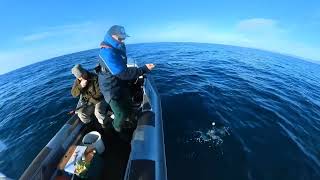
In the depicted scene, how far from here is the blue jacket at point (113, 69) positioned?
15.3ft

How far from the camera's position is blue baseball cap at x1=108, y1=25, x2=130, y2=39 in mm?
4699

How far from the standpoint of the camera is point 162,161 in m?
4.77

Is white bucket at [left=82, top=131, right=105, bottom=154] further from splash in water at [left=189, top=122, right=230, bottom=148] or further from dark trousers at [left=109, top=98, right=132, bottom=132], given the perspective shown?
splash in water at [left=189, top=122, right=230, bottom=148]

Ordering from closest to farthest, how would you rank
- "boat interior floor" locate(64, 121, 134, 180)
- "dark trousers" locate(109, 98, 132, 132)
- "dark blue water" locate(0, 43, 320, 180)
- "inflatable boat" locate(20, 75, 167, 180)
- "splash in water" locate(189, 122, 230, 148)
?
"inflatable boat" locate(20, 75, 167, 180)
"dark trousers" locate(109, 98, 132, 132)
"boat interior floor" locate(64, 121, 134, 180)
"dark blue water" locate(0, 43, 320, 180)
"splash in water" locate(189, 122, 230, 148)

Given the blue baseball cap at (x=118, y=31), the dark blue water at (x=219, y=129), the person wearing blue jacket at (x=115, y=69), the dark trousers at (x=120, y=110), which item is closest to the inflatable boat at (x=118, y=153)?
the dark trousers at (x=120, y=110)

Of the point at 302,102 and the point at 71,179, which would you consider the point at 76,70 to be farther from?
the point at 302,102

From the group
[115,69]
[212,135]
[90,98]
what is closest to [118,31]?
[115,69]

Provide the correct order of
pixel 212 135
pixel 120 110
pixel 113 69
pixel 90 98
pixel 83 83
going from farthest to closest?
pixel 212 135
pixel 90 98
pixel 83 83
pixel 120 110
pixel 113 69

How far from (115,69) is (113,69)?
1.5 inches

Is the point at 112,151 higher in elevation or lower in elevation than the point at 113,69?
lower

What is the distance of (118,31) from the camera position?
15.5ft

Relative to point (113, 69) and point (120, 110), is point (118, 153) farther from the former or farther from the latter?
point (113, 69)

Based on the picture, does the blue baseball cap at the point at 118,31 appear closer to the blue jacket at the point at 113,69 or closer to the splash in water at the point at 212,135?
the blue jacket at the point at 113,69

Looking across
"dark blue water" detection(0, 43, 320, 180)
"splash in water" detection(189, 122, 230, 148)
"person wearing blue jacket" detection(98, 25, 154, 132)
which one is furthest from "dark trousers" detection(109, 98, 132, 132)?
"splash in water" detection(189, 122, 230, 148)
